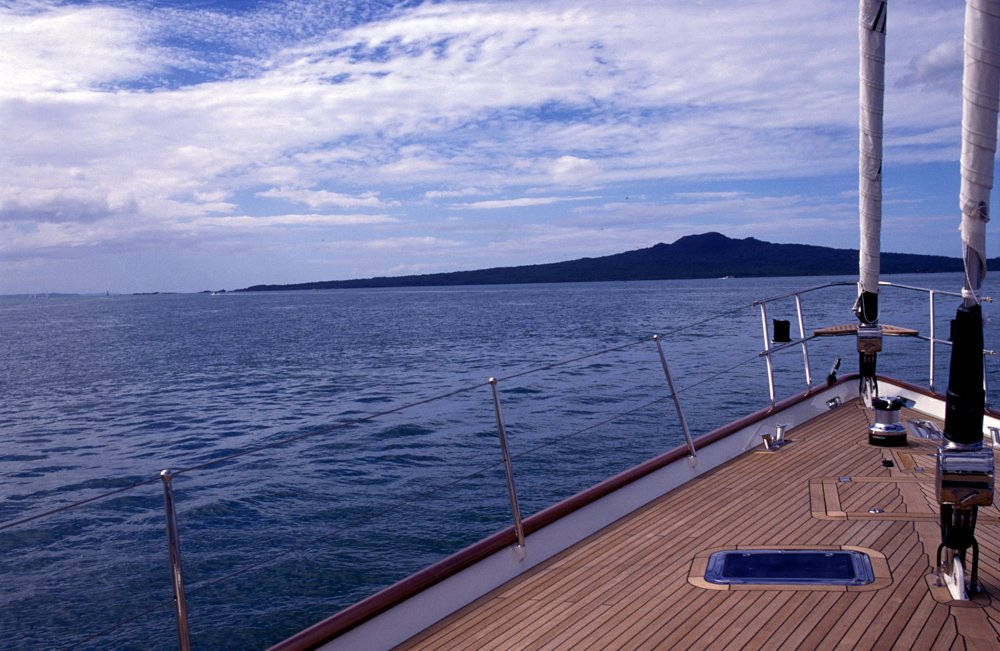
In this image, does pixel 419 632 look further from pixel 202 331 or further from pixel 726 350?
pixel 202 331

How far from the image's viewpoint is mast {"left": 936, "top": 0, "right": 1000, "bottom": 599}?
242cm

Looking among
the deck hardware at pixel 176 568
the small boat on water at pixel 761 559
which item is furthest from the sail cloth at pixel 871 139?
the deck hardware at pixel 176 568

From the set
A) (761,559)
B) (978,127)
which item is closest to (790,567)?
(761,559)

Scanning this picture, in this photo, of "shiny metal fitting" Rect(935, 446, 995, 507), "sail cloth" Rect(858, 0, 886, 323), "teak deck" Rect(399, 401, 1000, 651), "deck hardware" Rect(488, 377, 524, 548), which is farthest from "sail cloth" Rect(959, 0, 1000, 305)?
"sail cloth" Rect(858, 0, 886, 323)

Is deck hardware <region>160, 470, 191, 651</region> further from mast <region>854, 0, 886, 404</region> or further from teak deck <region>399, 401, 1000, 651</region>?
mast <region>854, 0, 886, 404</region>

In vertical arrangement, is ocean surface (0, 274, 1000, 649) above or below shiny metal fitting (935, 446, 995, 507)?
below

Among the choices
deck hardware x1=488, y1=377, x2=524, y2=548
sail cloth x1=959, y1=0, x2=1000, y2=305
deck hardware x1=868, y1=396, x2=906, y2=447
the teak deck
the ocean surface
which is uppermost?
sail cloth x1=959, y1=0, x2=1000, y2=305

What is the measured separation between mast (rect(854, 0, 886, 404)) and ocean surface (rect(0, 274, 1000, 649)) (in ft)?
4.01

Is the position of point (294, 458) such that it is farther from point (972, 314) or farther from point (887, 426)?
point (972, 314)

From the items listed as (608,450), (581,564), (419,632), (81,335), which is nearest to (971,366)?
(581,564)

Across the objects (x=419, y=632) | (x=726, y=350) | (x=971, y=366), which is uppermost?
(x=971, y=366)

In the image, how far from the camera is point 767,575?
3080mm

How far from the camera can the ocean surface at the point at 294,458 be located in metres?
6.45

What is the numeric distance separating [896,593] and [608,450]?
7.97m
